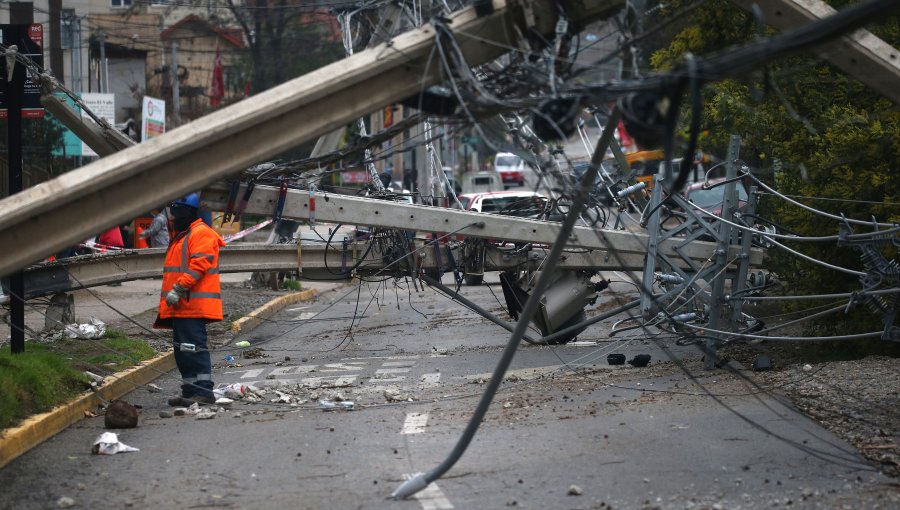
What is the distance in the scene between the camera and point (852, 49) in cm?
786

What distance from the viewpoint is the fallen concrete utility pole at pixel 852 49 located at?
7824 mm

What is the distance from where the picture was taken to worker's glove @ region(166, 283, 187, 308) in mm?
10469

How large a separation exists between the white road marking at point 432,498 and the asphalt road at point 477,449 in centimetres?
2

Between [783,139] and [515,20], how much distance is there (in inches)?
275

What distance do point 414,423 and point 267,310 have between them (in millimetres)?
11026

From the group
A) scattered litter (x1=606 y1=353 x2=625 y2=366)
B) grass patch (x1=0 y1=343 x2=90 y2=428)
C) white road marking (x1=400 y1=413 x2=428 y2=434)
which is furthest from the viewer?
scattered litter (x1=606 y1=353 x2=625 y2=366)

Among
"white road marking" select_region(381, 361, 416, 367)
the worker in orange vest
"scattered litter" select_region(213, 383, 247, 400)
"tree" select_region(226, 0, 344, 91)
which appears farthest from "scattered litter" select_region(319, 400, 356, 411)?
"tree" select_region(226, 0, 344, 91)

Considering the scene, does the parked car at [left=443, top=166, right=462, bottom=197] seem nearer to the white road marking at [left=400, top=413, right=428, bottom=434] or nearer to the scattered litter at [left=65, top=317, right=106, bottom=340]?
the scattered litter at [left=65, top=317, right=106, bottom=340]

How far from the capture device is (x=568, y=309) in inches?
535

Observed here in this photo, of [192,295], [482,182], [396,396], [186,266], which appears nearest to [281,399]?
[396,396]

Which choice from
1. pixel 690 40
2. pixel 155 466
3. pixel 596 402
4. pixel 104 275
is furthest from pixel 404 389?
pixel 690 40

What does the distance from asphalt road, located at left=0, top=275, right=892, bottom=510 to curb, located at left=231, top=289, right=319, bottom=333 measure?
4.63 m

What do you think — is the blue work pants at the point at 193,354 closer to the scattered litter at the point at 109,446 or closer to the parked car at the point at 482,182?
the scattered litter at the point at 109,446

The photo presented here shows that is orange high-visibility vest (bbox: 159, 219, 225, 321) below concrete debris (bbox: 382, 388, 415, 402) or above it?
above
